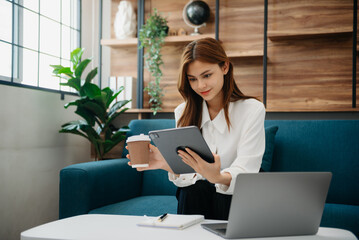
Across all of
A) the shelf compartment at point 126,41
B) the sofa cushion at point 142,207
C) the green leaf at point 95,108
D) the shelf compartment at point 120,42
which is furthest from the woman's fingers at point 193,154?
the shelf compartment at point 120,42

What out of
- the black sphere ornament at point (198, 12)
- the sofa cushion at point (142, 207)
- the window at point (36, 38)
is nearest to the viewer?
the sofa cushion at point (142, 207)

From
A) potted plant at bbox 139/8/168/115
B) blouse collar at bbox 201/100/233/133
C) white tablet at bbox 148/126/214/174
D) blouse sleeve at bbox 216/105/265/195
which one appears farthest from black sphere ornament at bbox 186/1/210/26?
white tablet at bbox 148/126/214/174

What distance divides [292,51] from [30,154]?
227 cm

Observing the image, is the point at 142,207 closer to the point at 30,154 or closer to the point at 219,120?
the point at 219,120

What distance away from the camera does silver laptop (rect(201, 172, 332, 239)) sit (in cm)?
94

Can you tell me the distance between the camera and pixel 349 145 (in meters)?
2.21

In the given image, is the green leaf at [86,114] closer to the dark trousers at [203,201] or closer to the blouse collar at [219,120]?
the blouse collar at [219,120]

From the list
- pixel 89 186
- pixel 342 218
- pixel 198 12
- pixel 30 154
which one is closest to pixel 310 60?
pixel 198 12

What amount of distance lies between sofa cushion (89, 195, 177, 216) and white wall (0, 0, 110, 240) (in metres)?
0.78

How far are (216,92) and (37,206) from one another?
1793mm

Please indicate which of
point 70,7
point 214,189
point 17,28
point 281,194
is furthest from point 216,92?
point 70,7

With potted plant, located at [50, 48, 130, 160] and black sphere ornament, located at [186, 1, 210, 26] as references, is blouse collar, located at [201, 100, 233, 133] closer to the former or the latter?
potted plant, located at [50, 48, 130, 160]

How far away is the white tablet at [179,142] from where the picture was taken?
118 cm

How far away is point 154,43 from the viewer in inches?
128
